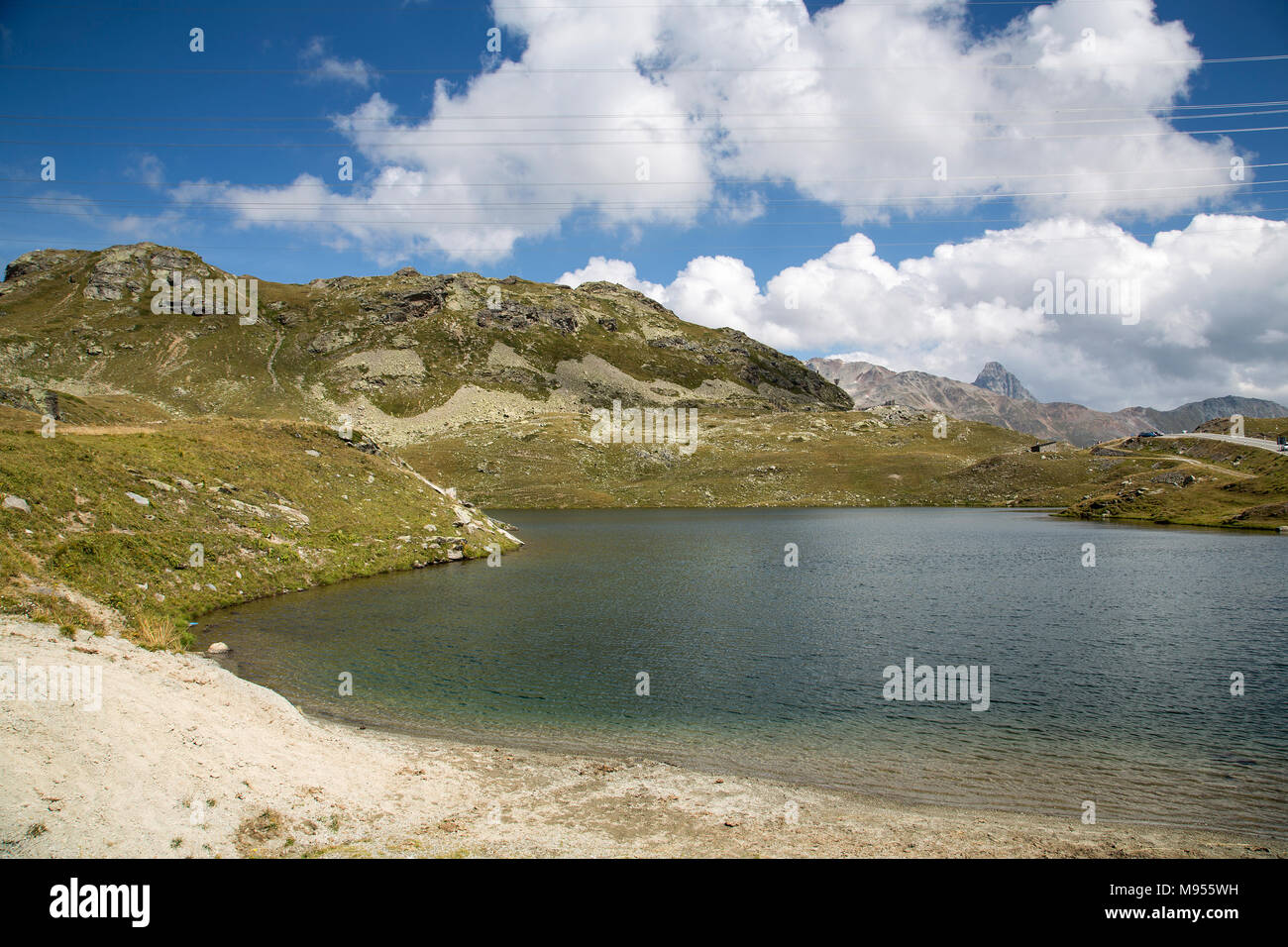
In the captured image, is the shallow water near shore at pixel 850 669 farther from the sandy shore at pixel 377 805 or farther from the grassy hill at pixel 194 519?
the grassy hill at pixel 194 519

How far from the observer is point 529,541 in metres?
78.1

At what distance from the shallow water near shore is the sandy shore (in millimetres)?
1716

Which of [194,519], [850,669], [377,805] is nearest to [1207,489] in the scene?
[850,669]

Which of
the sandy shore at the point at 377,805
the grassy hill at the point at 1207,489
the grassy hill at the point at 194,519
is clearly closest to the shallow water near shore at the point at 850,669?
the sandy shore at the point at 377,805

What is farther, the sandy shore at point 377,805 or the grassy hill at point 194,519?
the grassy hill at point 194,519

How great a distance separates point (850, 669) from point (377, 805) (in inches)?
748

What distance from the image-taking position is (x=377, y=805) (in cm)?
1349

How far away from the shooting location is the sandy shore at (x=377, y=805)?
1091 cm

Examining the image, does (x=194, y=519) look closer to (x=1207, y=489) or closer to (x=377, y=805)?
(x=377, y=805)

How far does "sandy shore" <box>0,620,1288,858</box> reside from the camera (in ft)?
35.8

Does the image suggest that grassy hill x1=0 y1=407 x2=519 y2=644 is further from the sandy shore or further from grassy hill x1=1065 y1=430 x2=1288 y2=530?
grassy hill x1=1065 y1=430 x2=1288 y2=530

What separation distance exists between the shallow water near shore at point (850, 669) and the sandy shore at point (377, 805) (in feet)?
5.63

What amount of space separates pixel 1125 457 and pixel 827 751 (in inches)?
6928
